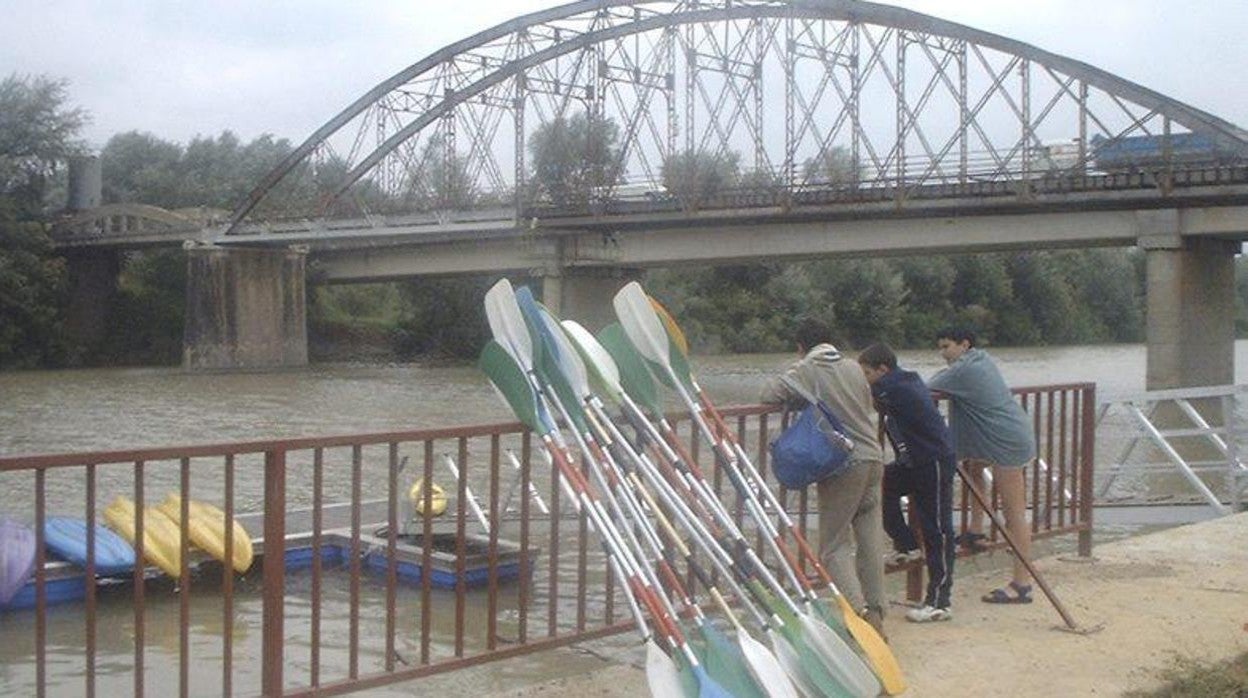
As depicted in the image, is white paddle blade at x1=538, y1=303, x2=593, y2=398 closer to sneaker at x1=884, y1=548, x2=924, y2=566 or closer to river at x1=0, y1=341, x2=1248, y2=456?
sneaker at x1=884, y1=548, x2=924, y2=566

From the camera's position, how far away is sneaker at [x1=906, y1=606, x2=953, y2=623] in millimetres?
7164

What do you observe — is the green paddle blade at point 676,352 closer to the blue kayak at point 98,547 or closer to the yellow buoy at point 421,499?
Result: the yellow buoy at point 421,499

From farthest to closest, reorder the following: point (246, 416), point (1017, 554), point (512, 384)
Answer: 1. point (246, 416)
2. point (1017, 554)
3. point (512, 384)

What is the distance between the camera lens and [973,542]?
7.96 m

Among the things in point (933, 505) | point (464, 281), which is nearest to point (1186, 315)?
point (933, 505)

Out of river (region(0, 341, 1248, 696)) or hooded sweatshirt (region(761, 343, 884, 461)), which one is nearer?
hooded sweatshirt (region(761, 343, 884, 461))

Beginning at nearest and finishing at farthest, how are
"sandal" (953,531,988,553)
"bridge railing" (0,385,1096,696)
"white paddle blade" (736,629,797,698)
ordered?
"bridge railing" (0,385,1096,696)
"white paddle blade" (736,629,797,698)
"sandal" (953,531,988,553)

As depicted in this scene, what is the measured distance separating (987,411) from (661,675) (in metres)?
3.18

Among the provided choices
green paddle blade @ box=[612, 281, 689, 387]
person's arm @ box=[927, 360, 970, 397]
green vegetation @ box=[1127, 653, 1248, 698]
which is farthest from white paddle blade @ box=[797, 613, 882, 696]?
person's arm @ box=[927, 360, 970, 397]

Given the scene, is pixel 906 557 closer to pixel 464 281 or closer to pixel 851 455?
pixel 851 455

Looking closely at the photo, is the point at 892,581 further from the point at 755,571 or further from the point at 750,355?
the point at 750,355

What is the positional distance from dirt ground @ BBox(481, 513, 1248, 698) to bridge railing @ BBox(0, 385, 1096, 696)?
327mm

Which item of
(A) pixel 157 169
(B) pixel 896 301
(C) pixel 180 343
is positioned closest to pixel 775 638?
(C) pixel 180 343

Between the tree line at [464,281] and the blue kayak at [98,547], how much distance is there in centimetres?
3598
